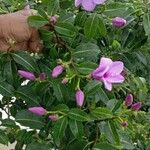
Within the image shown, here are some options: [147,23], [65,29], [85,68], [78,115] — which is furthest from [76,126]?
[147,23]

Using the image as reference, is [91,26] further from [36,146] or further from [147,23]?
[36,146]

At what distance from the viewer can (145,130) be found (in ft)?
5.59

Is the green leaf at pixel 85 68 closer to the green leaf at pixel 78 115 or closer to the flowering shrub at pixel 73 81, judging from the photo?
the flowering shrub at pixel 73 81

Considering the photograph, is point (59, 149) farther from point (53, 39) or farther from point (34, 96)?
point (53, 39)

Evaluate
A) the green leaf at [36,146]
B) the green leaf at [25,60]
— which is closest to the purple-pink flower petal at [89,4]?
the green leaf at [25,60]

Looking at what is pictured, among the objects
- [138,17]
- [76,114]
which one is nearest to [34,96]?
A: [76,114]

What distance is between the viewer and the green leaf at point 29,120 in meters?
1.32

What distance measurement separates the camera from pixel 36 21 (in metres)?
1.21

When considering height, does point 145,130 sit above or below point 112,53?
below

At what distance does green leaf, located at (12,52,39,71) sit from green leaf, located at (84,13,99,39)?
0.18 m

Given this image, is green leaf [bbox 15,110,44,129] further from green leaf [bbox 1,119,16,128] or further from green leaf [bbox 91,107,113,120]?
green leaf [bbox 91,107,113,120]

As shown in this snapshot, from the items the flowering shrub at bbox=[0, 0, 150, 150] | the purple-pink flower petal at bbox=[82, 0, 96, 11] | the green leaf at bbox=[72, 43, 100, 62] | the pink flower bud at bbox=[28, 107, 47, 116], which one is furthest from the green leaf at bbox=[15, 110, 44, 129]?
the purple-pink flower petal at bbox=[82, 0, 96, 11]

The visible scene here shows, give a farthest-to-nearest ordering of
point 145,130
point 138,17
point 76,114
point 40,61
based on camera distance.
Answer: point 145,130 < point 138,17 < point 40,61 < point 76,114

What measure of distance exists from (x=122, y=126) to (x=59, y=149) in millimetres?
254
